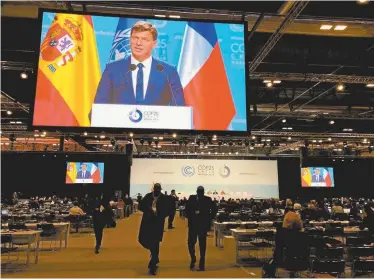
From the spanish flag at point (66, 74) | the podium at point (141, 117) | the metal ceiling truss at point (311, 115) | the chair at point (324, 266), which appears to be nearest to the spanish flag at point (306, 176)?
the metal ceiling truss at point (311, 115)

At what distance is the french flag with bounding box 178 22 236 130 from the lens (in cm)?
536

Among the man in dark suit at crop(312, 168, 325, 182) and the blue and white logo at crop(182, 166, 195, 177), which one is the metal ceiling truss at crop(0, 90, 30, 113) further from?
→ the man in dark suit at crop(312, 168, 325, 182)

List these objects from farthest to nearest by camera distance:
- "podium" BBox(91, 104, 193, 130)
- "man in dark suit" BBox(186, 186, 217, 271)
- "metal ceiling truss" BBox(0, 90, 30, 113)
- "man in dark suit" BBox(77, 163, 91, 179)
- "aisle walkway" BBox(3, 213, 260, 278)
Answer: "man in dark suit" BBox(77, 163, 91, 179) → "metal ceiling truss" BBox(0, 90, 30, 113) → "man in dark suit" BBox(186, 186, 217, 271) → "aisle walkway" BBox(3, 213, 260, 278) → "podium" BBox(91, 104, 193, 130)

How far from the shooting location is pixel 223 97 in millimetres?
5457

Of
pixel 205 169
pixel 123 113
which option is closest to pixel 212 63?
pixel 123 113

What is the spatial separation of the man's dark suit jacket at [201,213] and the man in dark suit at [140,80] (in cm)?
225

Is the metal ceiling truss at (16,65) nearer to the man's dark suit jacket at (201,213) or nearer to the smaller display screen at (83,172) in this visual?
the man's dark suit jacket at (201,213)

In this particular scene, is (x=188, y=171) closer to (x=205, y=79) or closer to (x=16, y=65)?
(x=16, y=65)

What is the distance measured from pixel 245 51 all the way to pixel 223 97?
0.90 m

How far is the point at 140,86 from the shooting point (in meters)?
5.27

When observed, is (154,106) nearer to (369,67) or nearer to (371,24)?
(371,24)

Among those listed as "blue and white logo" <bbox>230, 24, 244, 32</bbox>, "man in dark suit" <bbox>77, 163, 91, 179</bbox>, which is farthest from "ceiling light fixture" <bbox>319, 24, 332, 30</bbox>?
"man in dark suit" <bbox>77, 163, 91, 179</bbox>

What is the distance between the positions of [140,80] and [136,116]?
57 cm

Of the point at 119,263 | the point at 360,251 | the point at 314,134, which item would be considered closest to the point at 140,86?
the point at 119,263
